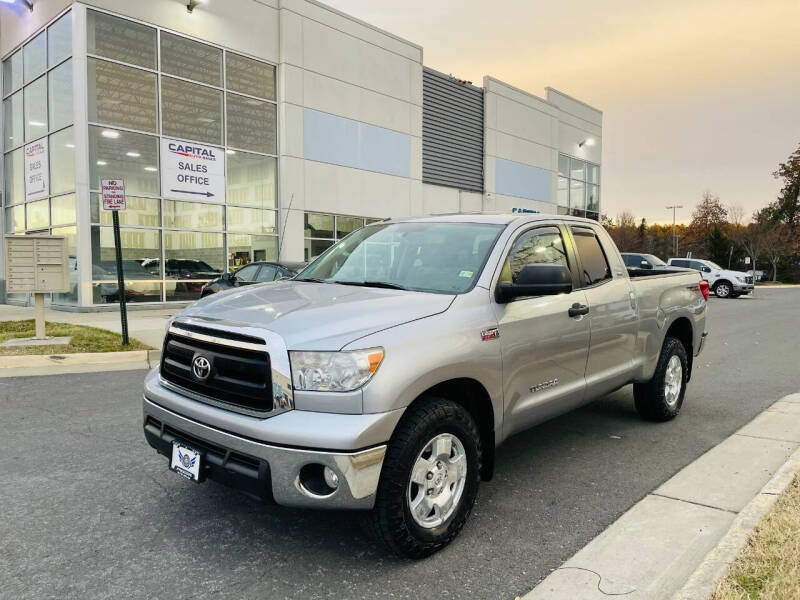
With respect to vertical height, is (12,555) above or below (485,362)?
below

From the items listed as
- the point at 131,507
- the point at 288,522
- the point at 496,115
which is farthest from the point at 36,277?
the point at 496,115

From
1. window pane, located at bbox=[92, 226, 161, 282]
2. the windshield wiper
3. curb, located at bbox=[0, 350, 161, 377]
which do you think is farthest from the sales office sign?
the windshield wiper

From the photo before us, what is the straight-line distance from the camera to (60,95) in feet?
53.7

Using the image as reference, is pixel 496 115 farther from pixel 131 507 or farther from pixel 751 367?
pixel 131 507

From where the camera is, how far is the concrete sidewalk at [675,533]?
266 centimetres

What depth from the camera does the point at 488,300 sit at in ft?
11.1

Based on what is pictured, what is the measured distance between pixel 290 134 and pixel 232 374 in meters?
18.2

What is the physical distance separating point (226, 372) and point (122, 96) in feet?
53.0

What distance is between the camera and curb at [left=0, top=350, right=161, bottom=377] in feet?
26.1

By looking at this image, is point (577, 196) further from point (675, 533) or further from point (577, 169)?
point (675, 533)

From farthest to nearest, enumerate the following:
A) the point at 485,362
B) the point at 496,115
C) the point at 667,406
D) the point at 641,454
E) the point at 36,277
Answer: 1. the point at 496,115
2. the point at 36,277
3. the point at 667,406
4. the point at 641,454
5. the point at 485,362

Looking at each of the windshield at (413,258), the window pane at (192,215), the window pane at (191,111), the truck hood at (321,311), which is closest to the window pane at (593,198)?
the window pane at (191,111)

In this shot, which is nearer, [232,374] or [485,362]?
[232,374]

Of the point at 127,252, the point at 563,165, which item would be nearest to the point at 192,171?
the point at 127,252
